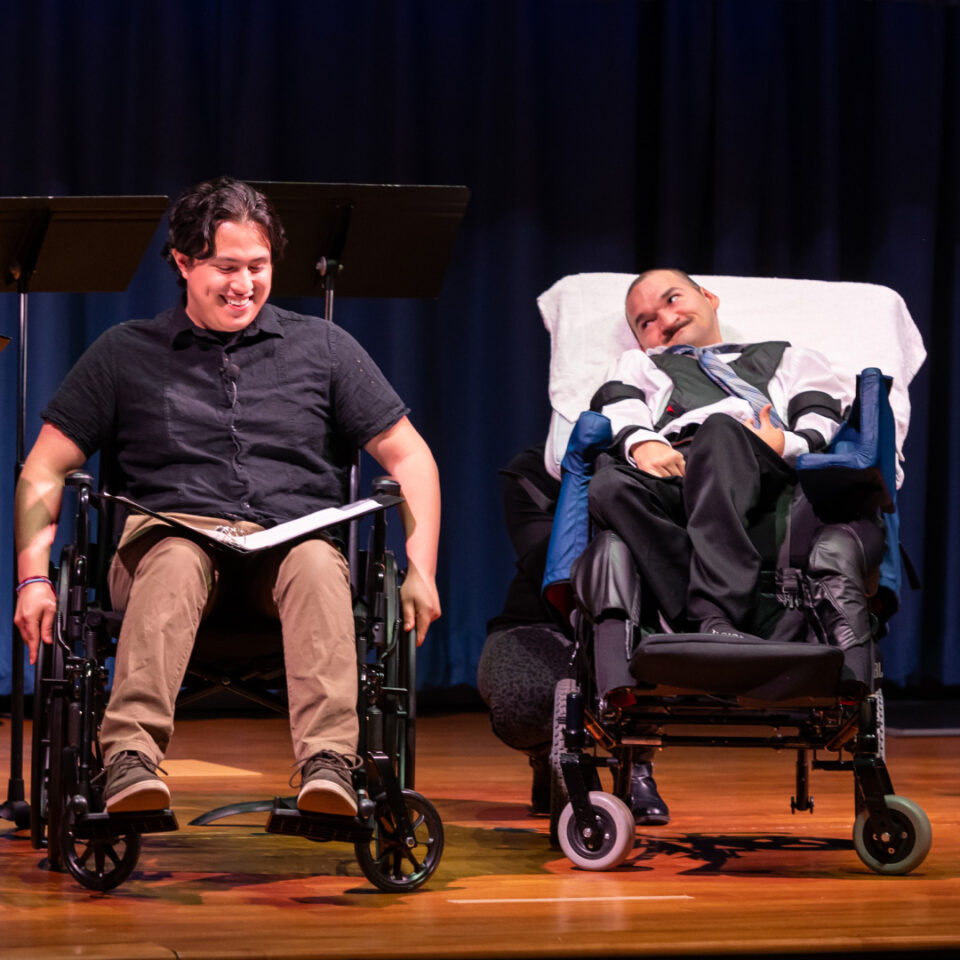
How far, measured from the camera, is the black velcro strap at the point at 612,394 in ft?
9.10

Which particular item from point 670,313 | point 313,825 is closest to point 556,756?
point 313,825

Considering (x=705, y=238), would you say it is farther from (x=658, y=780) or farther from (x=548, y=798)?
(x=548, y=798)

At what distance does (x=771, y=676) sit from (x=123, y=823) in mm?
942

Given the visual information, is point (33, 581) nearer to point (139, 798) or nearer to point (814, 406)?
point (139, 798)

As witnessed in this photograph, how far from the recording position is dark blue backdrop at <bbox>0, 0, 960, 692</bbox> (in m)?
4.70

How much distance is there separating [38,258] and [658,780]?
183 centimetres

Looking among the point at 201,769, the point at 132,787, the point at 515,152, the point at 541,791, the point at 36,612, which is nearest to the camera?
the point at 132,787

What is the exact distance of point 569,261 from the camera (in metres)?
5.05

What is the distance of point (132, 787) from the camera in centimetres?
183

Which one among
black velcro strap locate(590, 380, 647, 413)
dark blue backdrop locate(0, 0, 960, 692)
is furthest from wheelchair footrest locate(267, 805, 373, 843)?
dark blue backdrop locate(0, 0, 960, 692)

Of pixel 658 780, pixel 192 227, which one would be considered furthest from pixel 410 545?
pixel 658 780

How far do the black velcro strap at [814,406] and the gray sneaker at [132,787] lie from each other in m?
1.44

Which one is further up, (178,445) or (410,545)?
(178,445)

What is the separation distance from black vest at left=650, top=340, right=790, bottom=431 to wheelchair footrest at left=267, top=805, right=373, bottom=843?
1.18 m
